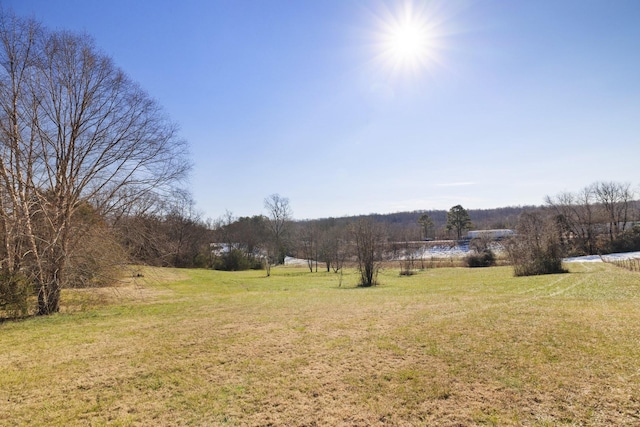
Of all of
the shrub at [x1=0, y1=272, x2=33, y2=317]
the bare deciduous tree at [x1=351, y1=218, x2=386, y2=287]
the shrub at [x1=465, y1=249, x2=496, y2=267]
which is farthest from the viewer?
the shrub at [x1=465, y1=249, x2=496, y2=267]

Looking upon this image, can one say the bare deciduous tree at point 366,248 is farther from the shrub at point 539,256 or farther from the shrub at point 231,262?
the shrub at point 231,262

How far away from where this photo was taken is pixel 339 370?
229 inches

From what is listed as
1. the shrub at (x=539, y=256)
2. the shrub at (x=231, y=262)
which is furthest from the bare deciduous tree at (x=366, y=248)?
the shrub at (x=231, y=262)

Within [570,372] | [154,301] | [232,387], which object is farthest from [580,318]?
[154,301]

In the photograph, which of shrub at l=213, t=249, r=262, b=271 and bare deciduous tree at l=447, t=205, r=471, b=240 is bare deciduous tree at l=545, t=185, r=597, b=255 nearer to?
bare deciduous tree at l=447, t=205, r=471, b=240

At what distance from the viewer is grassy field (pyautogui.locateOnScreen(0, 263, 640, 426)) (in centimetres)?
437

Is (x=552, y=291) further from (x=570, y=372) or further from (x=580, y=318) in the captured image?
(x=570, y=372)

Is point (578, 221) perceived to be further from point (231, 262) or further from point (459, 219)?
point (231, 262)

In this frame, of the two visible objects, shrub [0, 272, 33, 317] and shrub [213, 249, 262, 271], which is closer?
shrub [0, 272, 33, 317]

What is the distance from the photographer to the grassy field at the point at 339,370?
4371 mm

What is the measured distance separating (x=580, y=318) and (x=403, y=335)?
16.4ft

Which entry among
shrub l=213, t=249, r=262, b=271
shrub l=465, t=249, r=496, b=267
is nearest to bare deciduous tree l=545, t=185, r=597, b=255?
shrub l=465, t=249, r=496, b=267

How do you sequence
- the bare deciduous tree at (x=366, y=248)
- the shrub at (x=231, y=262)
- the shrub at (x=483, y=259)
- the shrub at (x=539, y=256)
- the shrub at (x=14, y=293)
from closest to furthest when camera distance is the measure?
1. the shrub at (x=14, y=293)
2. the bare deciduous tree at (x=366, y=248)
3. the shrub at (x=539, y=256)
4. the shrub at (x=483, y=259)
5. the shrub at (x=231, y=262)

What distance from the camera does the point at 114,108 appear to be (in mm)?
13672
